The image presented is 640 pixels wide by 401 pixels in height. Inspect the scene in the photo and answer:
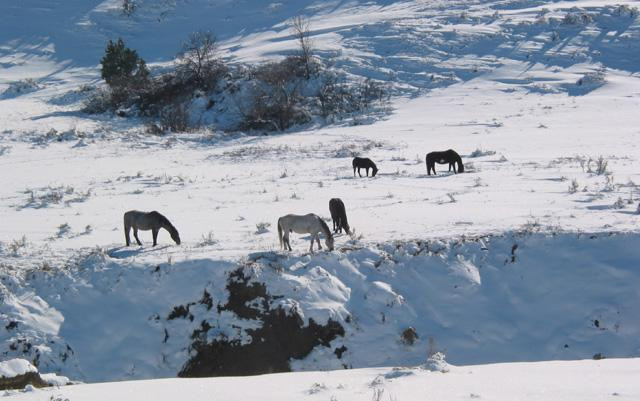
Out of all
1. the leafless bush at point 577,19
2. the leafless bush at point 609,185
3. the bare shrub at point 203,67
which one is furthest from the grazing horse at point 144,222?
the leafless bush at point 577,19

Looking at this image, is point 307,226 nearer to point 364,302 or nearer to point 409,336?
point 364,302

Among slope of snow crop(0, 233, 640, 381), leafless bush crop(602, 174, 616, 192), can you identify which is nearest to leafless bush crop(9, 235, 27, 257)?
slope of snow crop(0, 233, 640, 381)

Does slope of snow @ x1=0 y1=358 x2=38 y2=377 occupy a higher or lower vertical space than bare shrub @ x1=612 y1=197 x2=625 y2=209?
lower

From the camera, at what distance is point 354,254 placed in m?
13.2

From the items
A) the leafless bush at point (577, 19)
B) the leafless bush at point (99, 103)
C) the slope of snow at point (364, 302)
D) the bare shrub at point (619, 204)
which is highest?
the leafless bush at point (577, 19)

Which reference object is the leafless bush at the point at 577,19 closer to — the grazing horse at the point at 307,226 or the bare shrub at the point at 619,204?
the bare shrub at the point at 619,204

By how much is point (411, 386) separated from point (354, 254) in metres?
6.19

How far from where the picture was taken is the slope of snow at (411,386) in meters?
6.46

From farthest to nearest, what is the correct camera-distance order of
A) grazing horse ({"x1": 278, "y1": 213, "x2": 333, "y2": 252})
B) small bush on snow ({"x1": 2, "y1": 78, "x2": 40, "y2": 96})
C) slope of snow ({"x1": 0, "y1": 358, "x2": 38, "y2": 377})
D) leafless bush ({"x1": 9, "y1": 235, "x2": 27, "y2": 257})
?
small bush on snow ({"x1": 2, "y1": 78, "x2": 40, "y2": 96}) < leafless bush ({"x1": 9, "y1": 235, "x2": 27, "y2": 257}) < grazing horse ({"x1": 278, "y1": 213, "x2": 333, "y2": 252}) < slope of snow ({"x1": 0, "y1": 358, "x2": 38, "y2": 377})

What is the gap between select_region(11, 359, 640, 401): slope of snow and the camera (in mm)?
6465

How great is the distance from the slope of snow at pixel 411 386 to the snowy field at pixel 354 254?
0.04m

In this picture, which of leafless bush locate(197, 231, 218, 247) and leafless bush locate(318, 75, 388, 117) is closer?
leafless bush locate(197, 231, 218, 247)

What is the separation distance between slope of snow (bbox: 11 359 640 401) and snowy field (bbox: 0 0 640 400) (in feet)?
0.15

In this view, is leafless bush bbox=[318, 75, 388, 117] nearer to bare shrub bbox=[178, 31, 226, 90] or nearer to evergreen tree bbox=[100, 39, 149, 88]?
bare shrub bbox=[178, 31, 226, 90]
